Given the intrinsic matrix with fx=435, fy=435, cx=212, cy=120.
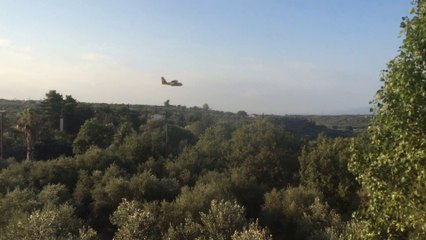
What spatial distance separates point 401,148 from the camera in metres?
11.0

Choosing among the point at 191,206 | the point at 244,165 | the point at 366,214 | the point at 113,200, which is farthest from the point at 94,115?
the point at 366,214

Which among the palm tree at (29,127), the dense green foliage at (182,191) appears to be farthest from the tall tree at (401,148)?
the palm tree at (29,127)

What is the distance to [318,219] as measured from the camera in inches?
1061

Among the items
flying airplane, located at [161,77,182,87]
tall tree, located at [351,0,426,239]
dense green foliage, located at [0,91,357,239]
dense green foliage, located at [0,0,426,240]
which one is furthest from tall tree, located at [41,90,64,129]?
tall tree, located at [351,0,426,239]

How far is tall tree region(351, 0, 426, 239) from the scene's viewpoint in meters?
10.6

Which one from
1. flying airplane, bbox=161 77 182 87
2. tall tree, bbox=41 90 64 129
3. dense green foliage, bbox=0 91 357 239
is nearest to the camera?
dense green foliage, bbox=0 91 357 239

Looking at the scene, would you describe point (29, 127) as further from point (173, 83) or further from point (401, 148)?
point (401, 148)

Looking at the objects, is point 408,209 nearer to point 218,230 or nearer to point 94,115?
point 218,230

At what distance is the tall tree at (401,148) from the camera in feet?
34.7

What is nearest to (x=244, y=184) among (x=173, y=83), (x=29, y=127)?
(x=173, y=83)

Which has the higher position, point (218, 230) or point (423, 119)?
point (423, 119)

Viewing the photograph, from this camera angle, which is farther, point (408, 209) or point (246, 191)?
point (246, 191)

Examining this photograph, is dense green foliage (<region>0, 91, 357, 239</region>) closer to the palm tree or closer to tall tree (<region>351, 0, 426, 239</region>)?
the palm tree

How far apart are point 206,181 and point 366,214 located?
25444 mm
